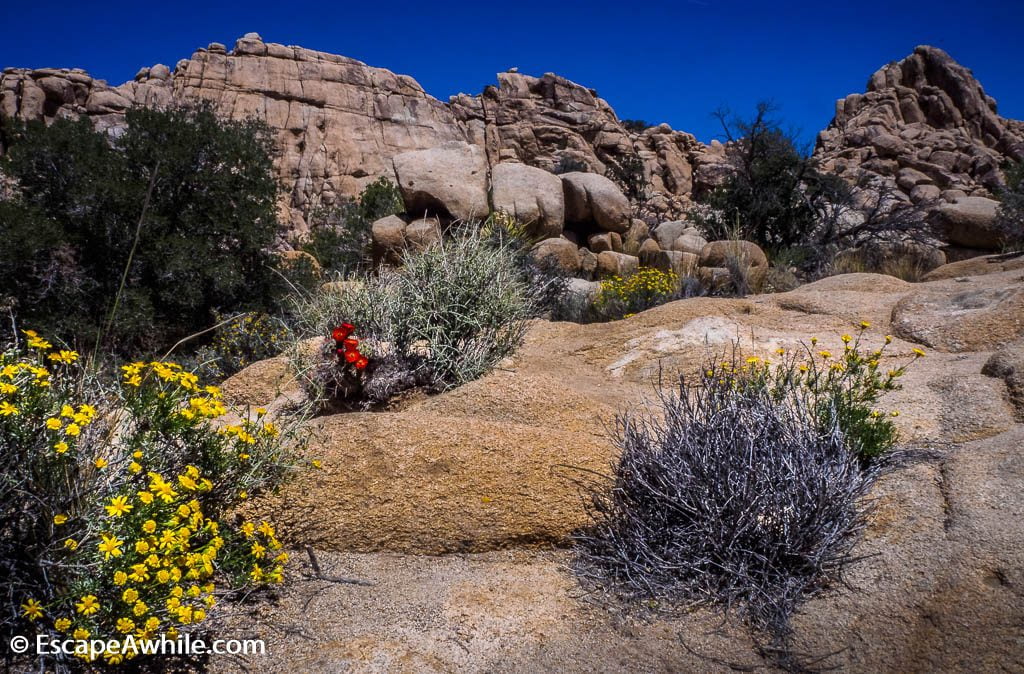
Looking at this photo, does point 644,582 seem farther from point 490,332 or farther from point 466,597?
point 490,332

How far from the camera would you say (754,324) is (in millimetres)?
5859

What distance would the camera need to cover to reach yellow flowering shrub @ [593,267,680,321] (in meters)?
9.86

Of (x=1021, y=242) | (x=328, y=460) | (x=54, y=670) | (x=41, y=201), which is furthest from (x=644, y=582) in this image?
(x=1021, y=242)

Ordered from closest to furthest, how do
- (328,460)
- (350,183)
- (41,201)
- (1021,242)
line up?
(328,460) < (41,201) < (1021,242) < (350,183)

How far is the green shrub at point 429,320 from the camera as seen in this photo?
16.7ft

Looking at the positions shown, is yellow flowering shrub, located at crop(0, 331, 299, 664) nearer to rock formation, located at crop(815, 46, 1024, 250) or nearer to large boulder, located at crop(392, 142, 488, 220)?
large boulder, located at crop(392, 142, 488, 220)

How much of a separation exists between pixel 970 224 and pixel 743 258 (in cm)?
1058

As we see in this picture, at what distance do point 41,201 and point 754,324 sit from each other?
10.1m

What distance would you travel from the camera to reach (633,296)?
10188mm

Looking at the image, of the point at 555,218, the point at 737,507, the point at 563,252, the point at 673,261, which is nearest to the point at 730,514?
the point at 737,507

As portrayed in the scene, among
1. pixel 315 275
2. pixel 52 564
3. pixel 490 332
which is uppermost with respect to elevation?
pixel 315 275

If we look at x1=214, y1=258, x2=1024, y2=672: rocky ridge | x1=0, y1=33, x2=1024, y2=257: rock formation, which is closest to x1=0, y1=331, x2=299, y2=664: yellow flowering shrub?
x1=214, y1=258, x2=1024, y2=672: rocky ridge

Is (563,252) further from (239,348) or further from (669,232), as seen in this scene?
(239,348)

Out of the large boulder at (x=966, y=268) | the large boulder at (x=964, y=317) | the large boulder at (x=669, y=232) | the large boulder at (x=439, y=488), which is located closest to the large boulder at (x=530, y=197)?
the large boulder at (x=669, y=232)
